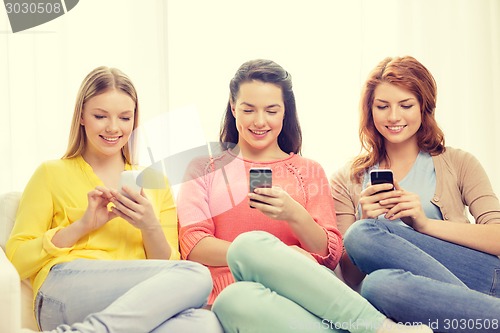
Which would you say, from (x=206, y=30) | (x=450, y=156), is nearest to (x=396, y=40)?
(x=206, y=30)

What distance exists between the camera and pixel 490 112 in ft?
10.6

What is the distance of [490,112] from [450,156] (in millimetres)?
1241

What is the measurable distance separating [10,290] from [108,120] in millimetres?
624

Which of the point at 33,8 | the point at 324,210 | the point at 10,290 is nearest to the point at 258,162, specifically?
the point at 324,210

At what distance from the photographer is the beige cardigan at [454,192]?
2020mm

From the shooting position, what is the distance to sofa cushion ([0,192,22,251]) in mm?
1894

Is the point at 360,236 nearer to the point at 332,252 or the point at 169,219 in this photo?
the point at 332,252

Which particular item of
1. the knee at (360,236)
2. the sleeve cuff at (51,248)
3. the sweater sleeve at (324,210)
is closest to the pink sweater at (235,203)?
the sweater sleeve at (324,210)

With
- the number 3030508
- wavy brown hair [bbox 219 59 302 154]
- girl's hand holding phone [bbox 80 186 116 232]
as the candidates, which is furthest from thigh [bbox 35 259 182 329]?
the number 3030508

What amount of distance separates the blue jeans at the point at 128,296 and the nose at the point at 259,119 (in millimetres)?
527

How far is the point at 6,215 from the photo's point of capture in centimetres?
190

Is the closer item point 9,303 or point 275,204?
point 9,303

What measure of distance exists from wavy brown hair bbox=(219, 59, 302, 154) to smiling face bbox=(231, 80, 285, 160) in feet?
0.07

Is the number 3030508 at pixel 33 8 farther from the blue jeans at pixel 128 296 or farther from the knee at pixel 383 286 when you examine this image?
the knee at pixel 383 286
